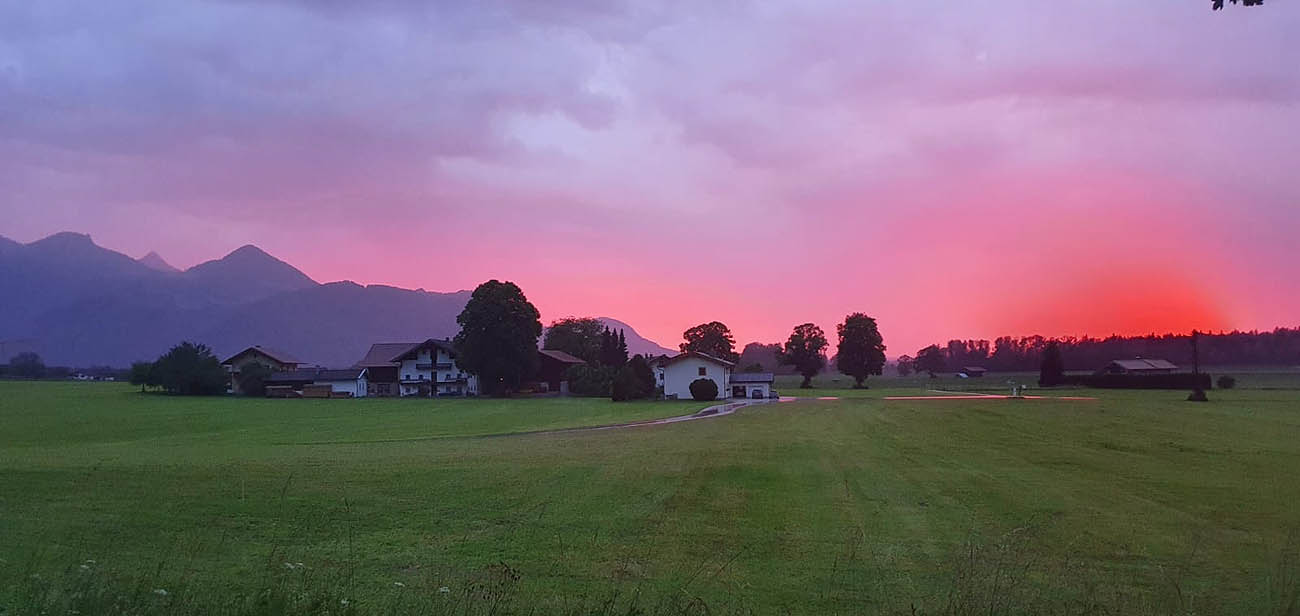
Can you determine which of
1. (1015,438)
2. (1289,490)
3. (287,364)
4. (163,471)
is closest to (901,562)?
(1289,490)

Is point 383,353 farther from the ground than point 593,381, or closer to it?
farther from the ground

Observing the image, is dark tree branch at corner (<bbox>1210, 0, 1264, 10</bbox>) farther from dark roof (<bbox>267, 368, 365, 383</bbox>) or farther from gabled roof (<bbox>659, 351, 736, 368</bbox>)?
dark roof (<bbox>267, 368, 365, 383</bbox>)

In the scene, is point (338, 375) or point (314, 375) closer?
point (314, 375)

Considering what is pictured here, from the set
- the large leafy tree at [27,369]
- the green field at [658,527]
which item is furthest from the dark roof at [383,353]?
the green field at [658,527]

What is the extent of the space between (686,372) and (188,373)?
183 ft

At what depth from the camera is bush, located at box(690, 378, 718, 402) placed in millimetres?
85312

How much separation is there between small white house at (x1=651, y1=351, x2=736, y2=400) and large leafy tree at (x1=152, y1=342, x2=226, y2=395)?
50870 millimetres

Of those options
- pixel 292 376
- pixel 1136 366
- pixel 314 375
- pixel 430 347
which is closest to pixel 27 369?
pixel 292 376

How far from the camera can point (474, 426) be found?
1829 inches

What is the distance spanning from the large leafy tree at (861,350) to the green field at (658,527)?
358 ft

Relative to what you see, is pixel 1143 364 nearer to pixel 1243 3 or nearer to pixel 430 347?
pixel 430 347

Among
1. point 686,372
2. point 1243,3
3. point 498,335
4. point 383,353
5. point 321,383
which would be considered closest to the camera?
point 1243,3

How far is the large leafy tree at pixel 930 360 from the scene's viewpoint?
615ft

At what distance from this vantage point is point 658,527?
14359 millimetres
